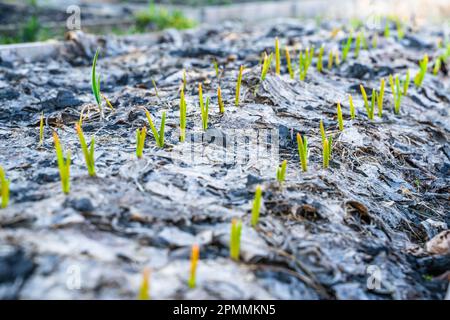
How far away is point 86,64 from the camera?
385 centimetres

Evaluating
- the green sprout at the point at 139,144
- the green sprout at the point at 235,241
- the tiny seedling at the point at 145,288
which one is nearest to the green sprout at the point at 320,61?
the green sprout at the point at 139,144

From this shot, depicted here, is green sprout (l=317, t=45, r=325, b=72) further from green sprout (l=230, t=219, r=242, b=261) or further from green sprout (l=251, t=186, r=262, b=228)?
green sprout (l=230, t=219, r=242, b=261)

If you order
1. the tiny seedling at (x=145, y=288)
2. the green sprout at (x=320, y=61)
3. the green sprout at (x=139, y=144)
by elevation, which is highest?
the green sprout at (x=320, y=61)

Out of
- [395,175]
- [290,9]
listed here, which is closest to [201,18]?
[290,9]

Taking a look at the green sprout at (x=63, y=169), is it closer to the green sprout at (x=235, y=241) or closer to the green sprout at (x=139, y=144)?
the green sprout at (x=139, y=144)

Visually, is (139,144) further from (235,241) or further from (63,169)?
(235,241)

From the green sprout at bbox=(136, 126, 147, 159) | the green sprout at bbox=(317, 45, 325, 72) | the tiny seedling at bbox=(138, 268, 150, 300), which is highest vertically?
the green sprout at bbox=(317, 45, 325, 72)

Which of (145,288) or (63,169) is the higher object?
(63,169)

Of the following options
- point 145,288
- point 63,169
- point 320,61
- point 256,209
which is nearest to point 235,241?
point 256,209


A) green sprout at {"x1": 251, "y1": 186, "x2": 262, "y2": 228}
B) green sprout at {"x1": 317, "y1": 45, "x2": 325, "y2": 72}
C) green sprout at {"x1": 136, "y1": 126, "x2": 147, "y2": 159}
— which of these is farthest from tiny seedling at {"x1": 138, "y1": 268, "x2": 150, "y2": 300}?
green sprout at {"x1": 317, "y1": 45, "x2": 325, "y2": 72}

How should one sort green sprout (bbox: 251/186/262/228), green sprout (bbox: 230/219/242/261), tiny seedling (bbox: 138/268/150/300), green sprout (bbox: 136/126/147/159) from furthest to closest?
1. green sprout (bbox: 136/126/147/159)
2. green sprout (bbox: 251/186/262/228)
3. green sprout (bbox: 230/219/242/261)
4. tiny seedling (bbox: 138/268/150/300)

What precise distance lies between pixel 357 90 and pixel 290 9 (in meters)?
5.21

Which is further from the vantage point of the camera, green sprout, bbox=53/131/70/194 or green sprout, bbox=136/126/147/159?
green sprout, bbox=136/126/147/159
